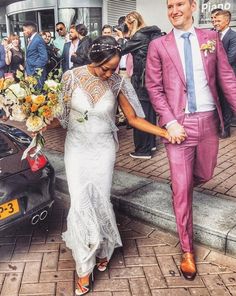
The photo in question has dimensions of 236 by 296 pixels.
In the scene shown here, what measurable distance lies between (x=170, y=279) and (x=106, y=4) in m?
10.9

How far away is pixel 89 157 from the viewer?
268cm

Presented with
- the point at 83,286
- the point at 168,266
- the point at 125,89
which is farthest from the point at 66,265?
the point at 125,89

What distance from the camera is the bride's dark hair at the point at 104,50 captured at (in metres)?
2.46

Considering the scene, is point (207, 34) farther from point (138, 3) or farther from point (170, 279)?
point (138, 3)

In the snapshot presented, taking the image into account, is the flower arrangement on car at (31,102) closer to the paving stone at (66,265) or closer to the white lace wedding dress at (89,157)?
the white lace wedding dress at (89,157)

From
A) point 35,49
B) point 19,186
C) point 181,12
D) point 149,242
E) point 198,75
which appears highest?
point 181,12

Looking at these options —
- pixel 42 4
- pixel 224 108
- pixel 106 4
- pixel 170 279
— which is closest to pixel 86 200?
pixel 170 279

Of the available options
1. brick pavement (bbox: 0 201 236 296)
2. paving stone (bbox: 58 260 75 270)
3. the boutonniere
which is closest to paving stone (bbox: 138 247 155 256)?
brick pavement (bbox: 0 201 236 296)

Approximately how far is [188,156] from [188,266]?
0.87 metres

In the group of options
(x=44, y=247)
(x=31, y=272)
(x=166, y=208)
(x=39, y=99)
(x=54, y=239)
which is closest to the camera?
(x=39, y=99)

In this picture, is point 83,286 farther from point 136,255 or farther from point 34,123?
point 34,123

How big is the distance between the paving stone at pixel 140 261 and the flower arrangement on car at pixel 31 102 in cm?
134

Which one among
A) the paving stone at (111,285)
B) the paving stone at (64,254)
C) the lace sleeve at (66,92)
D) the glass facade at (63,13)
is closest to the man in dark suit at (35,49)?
the glass facade at (63,13)

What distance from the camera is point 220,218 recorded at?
3398mm
